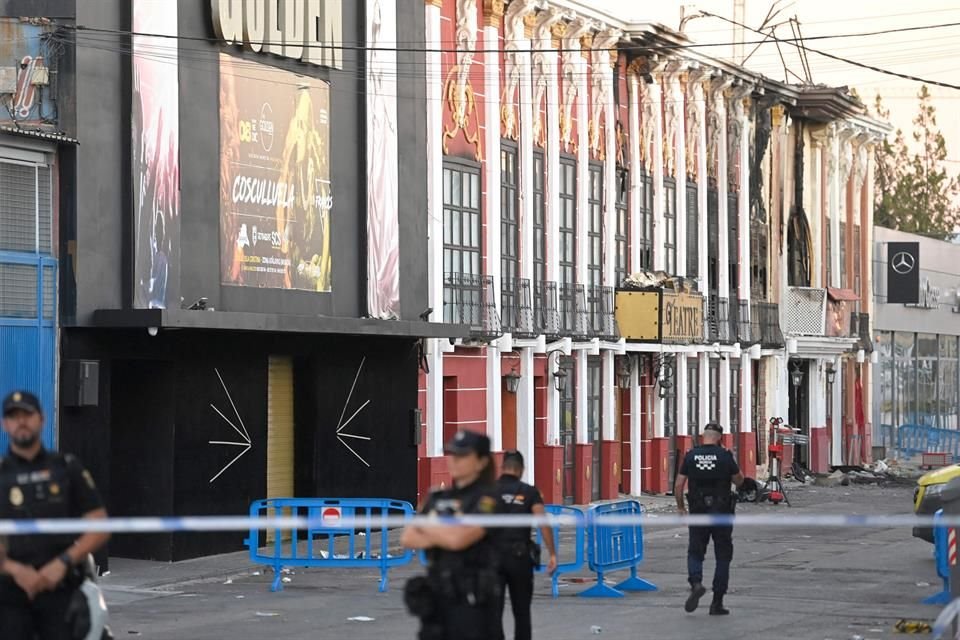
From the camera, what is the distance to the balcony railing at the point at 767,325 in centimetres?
4736

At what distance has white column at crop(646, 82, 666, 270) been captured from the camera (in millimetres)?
41531

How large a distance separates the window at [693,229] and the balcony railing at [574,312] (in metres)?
6.50

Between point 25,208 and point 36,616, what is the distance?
1346 centimetres

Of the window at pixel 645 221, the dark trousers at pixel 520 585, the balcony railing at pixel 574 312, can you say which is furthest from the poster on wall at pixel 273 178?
the window at pixel 645 221

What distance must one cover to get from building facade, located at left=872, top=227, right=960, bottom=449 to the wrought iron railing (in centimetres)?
1455

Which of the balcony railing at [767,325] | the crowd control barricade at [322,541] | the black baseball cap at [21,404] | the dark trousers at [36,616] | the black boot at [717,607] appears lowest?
the black boot at [717,607]

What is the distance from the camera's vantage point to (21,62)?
22.6 m

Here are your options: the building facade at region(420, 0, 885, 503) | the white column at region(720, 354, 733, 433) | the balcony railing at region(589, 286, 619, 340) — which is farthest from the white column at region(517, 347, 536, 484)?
the white column at region(720, 354, 733, 433)

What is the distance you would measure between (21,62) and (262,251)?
5.54 metres

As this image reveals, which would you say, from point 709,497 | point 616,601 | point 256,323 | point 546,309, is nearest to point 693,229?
point 546,309

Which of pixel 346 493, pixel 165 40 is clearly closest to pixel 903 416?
pixel 346 493

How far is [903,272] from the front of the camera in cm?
5819

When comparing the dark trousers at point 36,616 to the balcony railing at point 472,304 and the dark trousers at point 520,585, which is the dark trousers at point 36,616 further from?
the balcony railing at point 472,304

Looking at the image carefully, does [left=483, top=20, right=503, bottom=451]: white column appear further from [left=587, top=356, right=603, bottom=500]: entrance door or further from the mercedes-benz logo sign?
the mercedes-benz logo sign
